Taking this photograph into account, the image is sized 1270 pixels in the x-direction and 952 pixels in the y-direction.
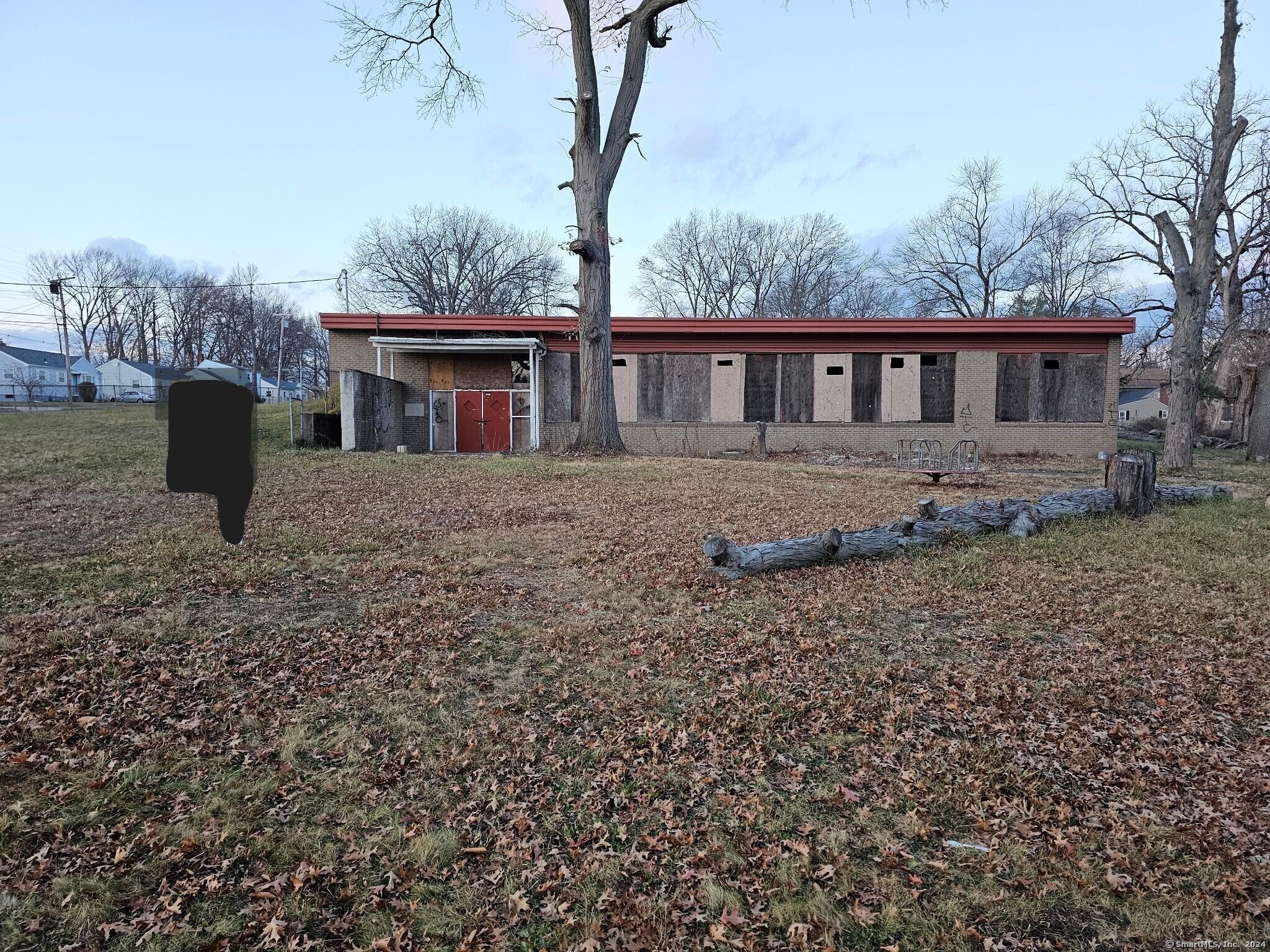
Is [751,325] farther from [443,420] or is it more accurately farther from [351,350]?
[351,350]

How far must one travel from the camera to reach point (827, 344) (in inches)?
728

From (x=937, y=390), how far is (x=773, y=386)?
14.8ft

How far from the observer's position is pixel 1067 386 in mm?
18453

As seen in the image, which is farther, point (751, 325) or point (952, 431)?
point (952, 431)

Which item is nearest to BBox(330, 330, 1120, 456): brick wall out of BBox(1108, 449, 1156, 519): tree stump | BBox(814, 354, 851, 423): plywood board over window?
BBox(814, 354, 851, 423): plywood board over window

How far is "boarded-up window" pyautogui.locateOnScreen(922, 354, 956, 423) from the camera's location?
1858cm

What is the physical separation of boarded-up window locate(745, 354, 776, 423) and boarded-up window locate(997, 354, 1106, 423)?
6133mm

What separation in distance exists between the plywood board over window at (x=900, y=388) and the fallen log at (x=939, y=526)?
9.37 meters

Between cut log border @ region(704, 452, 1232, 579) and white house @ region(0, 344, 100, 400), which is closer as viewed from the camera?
cut log border @ region(704, 452, 1232, 579)

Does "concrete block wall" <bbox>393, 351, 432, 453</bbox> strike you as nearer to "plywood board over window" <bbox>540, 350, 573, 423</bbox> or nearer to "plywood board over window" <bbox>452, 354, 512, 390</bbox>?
"plywood board over window" <bbox>452, 354, 512, 390</bbox>

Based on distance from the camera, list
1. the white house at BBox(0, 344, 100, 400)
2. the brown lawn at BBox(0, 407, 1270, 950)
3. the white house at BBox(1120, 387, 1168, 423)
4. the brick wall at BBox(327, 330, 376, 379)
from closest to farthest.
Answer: the brown lawn at BBox(0, 407, 1270, 950) → the brick wall at BBox(327, 330, 376, 379) → the white house at BBox(1120, 387, 1168, 423) → the white house at BBox(0, 344, 100, 400)

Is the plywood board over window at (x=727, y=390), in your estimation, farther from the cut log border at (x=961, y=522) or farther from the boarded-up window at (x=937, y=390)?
the cut log border at (x=961, y=522)

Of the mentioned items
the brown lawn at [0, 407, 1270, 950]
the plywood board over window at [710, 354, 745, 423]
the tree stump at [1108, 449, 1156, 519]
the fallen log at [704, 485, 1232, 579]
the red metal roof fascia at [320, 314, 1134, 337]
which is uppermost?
the red metal roof fascia at [320, 314, 1134, 337]

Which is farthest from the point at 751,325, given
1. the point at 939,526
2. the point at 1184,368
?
the point at 939,526
